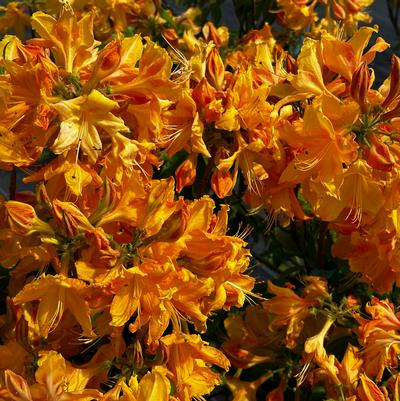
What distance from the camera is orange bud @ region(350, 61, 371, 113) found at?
0.90 m

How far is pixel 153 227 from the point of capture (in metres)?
0.81

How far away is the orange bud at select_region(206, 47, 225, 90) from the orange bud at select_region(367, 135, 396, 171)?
225mm

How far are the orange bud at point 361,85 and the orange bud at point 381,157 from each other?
0.06 meters

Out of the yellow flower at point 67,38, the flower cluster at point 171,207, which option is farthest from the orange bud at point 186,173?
the yellow flower at point 67,38

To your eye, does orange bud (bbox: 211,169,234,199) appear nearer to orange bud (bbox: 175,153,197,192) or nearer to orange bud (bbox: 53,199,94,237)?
orange bud (bbox: 175,153,197,192)

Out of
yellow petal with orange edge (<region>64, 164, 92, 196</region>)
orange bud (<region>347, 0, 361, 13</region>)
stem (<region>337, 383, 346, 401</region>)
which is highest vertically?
yellow petal with orange edge (<region>64, 164, 92, 196</region>)

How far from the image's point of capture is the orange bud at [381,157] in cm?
89

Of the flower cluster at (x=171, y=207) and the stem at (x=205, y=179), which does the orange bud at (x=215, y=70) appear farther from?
the stem at (x=205, y=179)

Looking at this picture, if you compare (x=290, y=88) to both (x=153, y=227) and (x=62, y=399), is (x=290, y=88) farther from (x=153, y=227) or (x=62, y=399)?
(x=62, y=399)

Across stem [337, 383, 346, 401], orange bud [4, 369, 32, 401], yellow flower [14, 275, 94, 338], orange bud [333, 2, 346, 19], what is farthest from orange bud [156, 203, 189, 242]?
orange bud [333, 2, 346, 19]

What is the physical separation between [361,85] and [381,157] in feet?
0.30

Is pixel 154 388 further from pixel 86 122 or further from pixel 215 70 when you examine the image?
pixel 215 70

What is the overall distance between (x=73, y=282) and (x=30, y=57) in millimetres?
255

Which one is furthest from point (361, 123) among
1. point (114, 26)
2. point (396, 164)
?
point (114, 26)
